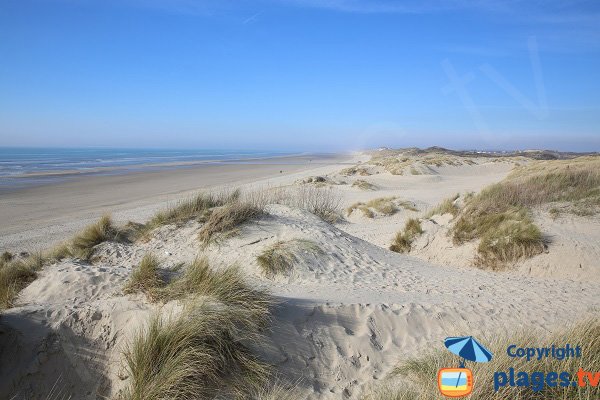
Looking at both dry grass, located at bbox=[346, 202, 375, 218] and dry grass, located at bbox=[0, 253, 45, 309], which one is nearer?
dry grass, located at bbox=[0, 253, 45, 309]

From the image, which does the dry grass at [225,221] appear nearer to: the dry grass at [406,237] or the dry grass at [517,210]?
the dry grass at [406,237]

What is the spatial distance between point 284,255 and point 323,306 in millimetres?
2114

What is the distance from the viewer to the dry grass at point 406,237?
11.0 metres

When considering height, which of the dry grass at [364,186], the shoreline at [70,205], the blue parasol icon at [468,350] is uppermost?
the blue parasol icon at [468,350]

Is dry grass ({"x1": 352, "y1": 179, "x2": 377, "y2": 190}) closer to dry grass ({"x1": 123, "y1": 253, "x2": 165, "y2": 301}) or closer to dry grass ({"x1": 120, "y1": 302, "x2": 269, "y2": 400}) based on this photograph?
dry grass ({"x1": 123, "y1": 253, "x2": 165, "y2": 301})

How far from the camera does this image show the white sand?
388cm

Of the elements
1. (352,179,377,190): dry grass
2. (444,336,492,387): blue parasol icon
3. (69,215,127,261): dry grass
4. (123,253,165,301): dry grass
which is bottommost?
(352,179,377,190): dry grass

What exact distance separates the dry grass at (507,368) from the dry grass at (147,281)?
2823mm

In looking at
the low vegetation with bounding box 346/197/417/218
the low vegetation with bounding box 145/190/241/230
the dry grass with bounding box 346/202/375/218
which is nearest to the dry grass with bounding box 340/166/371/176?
the low vegetation with bounding box 346/197/417/218

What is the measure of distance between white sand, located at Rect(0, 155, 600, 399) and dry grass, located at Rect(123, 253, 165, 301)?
0.43 ft

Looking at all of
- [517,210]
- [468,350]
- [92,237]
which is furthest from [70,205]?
[468,350]

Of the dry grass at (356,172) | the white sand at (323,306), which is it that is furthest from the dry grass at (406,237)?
the dry grass at (356,172)

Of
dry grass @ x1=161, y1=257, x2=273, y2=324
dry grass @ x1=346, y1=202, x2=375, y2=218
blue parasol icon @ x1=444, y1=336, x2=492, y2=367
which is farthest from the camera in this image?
dry grass @ x1=346, y1=202, x2=375, y2=218

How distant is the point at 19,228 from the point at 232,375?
1380cm
